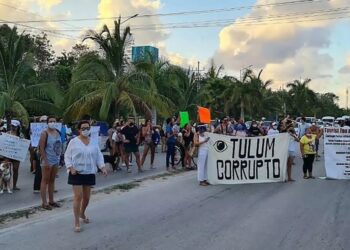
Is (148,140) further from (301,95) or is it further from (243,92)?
(301,95)

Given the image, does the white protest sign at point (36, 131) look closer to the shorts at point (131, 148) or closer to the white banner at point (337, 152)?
the shorts at point (131, 148)

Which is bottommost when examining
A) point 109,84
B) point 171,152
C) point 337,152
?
point 171,152

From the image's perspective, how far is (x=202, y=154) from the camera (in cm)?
1457

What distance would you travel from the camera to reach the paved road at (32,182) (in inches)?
428

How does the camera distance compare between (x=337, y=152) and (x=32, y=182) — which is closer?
(x=32, y=182)

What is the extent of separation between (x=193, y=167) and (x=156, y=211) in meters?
8.82

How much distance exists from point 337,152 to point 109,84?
44.4 ft

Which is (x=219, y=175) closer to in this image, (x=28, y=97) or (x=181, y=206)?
(x=181, y=206)

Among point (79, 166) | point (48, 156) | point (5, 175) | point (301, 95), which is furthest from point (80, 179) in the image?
point (301, 95)

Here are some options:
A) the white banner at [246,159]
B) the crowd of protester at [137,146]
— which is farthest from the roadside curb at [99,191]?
the white banner at [246,159]

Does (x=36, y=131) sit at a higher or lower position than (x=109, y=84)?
lower

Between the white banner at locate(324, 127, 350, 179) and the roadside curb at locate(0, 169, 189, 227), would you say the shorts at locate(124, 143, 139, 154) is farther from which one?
the white banner at locate(324, 127, 350, 179)

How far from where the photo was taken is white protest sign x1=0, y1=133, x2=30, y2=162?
12312 mm

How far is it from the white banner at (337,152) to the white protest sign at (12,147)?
333 inches
